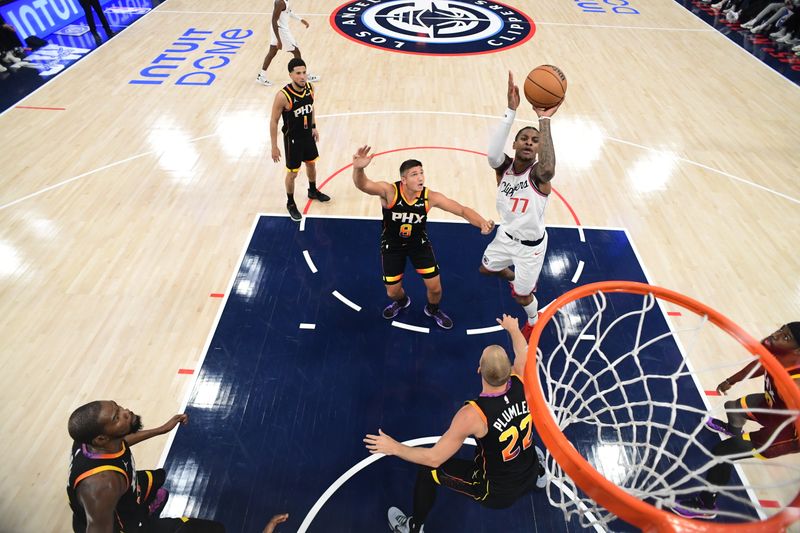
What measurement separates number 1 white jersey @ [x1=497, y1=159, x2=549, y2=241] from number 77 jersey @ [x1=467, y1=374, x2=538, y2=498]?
1614 mm

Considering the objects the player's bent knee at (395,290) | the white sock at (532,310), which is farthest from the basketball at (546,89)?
the player's bent knee at (395,290)

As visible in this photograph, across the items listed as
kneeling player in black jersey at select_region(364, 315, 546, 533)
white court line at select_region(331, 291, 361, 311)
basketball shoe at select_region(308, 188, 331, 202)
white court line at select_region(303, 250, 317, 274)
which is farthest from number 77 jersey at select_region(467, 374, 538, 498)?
basketball shoe at select_region(308, 188, 331, 202)

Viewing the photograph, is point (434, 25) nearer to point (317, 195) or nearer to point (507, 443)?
point (317, 195)

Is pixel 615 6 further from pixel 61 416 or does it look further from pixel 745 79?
pixel 61 416

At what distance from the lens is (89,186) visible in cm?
658

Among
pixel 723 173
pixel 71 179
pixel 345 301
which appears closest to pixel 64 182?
pixel 71 179

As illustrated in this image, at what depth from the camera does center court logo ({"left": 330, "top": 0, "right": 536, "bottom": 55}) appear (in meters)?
11.1

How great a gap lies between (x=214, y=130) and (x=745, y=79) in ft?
34.4

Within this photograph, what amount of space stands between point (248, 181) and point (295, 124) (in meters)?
1.63

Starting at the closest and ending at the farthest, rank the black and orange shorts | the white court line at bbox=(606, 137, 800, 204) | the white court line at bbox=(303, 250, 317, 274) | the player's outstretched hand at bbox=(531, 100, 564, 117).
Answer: the player's outstretched hand at bbox=(531, 100, 564, 117) < the black and orange shorts < the white court line at bbox=(303, 250, 317, 274) < the white court line at bbox=(606, 137, 800, 204)

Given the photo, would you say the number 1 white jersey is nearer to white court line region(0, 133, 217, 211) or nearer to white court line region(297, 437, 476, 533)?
white court line region(297, 437, 476, 533)

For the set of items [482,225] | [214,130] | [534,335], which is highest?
[534,335]

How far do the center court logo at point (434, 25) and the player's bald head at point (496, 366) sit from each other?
966 centimetres

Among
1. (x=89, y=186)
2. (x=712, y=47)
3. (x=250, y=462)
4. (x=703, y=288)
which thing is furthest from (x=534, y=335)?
(x=712, y=47)
